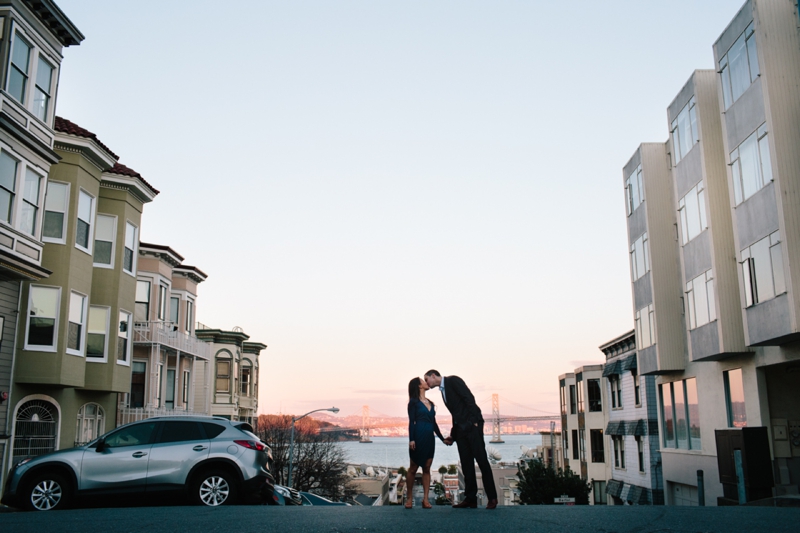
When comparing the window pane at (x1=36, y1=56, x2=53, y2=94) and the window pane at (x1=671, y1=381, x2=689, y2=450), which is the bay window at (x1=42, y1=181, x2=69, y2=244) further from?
the window pane at (x1=671, y1=381, x2=689, y2=450)

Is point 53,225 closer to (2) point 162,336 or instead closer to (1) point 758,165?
(2) point 162,336

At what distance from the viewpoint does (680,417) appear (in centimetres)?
2975

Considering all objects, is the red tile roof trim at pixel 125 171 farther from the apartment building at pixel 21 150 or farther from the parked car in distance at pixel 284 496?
the parked car in distance at pixel 284 496

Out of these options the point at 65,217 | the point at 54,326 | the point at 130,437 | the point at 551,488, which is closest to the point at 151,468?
the point at 130,437

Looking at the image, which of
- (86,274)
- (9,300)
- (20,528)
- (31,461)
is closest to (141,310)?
(86,274)

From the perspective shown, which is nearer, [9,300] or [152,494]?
[152,494]

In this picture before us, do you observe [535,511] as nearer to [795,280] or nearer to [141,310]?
[795,280]

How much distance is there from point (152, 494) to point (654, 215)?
78.3 feet

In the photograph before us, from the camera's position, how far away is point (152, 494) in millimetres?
13469

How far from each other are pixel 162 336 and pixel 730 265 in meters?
23.2

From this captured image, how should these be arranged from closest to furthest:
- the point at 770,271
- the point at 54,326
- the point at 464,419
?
the point at 464,419 → the point at 770,271 → the point at 54,326

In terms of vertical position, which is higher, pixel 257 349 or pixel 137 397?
pixel 257 349

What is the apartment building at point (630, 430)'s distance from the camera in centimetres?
3878

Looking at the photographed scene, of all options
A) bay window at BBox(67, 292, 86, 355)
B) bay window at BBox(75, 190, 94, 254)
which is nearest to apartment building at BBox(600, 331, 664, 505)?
bay window at BBox(67, 292, 86, 355)
